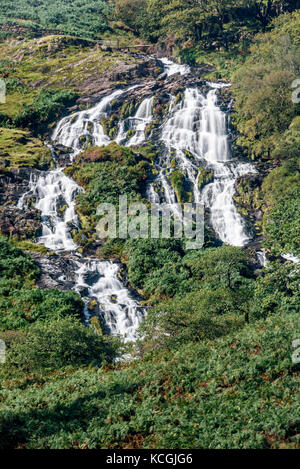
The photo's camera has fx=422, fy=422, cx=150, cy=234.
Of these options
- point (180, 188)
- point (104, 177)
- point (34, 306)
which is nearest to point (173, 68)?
point (104, 177)

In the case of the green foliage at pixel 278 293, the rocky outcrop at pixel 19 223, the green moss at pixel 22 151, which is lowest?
the green foliage at pixel 278 293

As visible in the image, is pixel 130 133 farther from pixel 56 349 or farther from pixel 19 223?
pixel 56 349

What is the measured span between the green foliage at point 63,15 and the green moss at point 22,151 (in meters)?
45.1

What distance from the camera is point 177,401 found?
1711 centimetres

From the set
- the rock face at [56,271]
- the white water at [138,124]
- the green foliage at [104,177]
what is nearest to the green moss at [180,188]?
the green foliage at [104,177]

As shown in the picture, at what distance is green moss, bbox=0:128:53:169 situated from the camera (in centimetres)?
5216

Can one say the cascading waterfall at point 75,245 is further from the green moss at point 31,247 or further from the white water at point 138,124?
the white water at point 138,124

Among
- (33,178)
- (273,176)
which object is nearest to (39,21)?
(33,178)

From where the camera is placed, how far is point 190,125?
5659cm

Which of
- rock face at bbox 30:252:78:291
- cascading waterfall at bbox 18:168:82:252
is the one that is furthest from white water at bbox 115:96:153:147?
rock face at bbox 30:252:78:291

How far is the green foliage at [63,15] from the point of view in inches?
3840

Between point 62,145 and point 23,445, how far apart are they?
4772 centimetres

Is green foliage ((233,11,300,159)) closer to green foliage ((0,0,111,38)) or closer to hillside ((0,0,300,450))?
hillside ((0,0,300,450))

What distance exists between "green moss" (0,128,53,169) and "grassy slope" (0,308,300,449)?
119 ft
